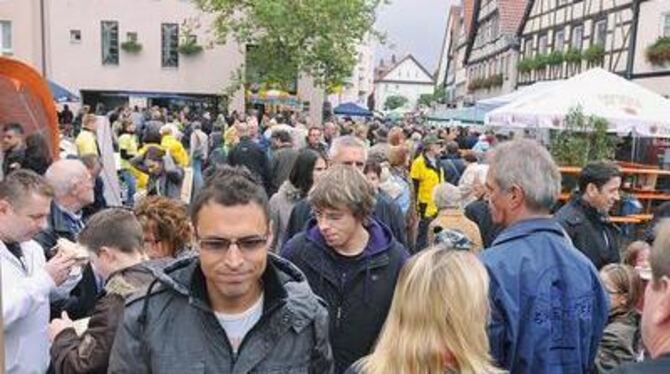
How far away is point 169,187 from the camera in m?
9.53

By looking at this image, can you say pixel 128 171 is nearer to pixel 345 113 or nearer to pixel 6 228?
pixel 6 228

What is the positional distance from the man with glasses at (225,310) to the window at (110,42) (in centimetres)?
3641

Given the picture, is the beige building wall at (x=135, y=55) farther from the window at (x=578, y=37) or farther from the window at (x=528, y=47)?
the window at (x=578, y=37)

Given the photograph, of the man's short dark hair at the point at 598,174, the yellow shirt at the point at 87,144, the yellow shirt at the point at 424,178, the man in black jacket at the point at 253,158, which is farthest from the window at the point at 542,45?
the man's short dark hair at the point at 598,174

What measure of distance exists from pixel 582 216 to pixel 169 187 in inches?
233

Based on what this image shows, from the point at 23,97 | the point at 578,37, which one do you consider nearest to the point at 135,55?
the point at 578,37

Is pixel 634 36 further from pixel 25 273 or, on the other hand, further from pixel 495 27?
pixel 25 273

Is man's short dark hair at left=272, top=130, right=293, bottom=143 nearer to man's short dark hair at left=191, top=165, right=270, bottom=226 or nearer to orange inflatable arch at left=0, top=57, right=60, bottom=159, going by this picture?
orange inflatable arch at left=0, top=57, right=60, bottom=159

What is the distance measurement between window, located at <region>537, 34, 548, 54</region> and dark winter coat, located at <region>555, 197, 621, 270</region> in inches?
1008

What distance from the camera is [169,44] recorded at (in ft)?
120

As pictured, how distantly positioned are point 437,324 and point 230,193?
76cm

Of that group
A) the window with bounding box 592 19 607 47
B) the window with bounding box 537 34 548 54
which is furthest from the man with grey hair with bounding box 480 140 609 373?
the window with bounding box 537 34 548 54

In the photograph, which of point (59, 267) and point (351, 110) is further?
point (351, 110)

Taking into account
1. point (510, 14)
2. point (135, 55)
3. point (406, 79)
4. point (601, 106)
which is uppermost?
point (406, 79)
